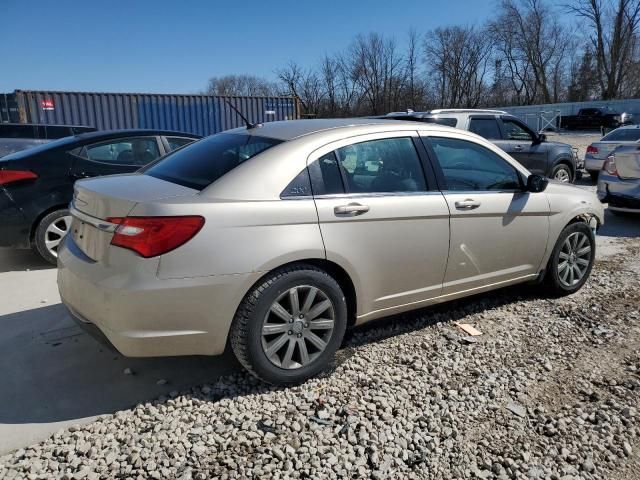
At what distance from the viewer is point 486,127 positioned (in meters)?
9.39

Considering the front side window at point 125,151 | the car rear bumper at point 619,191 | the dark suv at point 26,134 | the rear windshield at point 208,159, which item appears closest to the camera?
the rear windshield at point 208,159

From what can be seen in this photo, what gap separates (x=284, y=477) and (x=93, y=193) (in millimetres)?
1970

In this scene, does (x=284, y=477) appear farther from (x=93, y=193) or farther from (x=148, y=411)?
(x=93, y=193)

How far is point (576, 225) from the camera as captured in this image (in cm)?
462

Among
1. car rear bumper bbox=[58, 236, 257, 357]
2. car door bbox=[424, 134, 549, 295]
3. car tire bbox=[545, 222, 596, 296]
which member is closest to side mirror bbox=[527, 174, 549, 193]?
car door bbox=[424, 134, 549, 295]

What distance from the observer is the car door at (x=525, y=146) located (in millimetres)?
9688

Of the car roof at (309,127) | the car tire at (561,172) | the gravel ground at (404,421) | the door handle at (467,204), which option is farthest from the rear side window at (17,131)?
the car tire at (561,172)

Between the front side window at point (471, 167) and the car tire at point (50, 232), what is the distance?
4094mm

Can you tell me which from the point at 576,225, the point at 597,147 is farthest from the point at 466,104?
the point at 576,225

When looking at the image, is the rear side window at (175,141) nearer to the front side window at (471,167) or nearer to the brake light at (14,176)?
the brake light at (14,176)

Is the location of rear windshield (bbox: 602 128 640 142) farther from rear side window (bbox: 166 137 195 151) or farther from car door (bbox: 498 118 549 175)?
rear side window (bbox: 166 137 195 151)

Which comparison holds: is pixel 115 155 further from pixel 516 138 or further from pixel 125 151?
pixel 516 138

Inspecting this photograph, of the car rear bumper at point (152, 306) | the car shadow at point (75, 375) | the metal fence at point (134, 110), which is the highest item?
the metal fence at point (134, 110)

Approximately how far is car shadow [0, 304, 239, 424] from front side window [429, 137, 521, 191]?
2.11 meters
